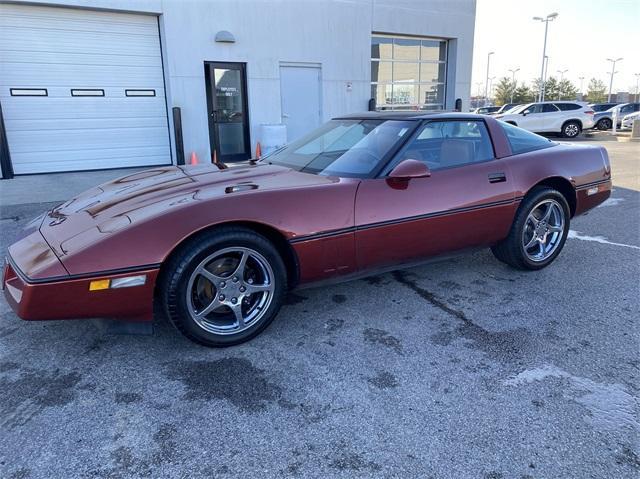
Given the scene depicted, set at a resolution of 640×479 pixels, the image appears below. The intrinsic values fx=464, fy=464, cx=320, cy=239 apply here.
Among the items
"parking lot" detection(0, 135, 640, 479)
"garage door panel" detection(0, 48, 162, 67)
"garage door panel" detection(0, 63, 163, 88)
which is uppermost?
"garage door panel" detection(0, 48, 162, 67)

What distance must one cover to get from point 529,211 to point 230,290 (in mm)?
2500

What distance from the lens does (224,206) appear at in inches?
102

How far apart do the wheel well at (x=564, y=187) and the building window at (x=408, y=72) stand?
9.19m

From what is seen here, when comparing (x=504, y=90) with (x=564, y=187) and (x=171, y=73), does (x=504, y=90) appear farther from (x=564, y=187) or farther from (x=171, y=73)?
(x=564, y=187)

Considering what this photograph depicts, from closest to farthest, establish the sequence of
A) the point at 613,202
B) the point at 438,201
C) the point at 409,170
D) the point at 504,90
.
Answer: the point at 409,170, the point at 438,201, the point at 613,202, the point at 504,90

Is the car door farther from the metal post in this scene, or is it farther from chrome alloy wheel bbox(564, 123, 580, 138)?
chrome alloy wheel bbox(564, 123, 580, 138)

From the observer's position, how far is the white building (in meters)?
8.70

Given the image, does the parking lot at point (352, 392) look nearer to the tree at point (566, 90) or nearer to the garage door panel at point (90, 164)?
the garage door panel at point (90, 164)

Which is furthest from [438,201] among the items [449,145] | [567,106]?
[567,106]

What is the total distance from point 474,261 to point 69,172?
839 centimetres

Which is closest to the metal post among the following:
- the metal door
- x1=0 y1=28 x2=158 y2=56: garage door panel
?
x1=0 y1=28 x2=158 y2=56: garage door panel

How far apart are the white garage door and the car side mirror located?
817 centimetres

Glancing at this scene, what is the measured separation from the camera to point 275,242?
2814mm

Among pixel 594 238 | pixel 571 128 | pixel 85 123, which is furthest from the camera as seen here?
pixel 571 128
